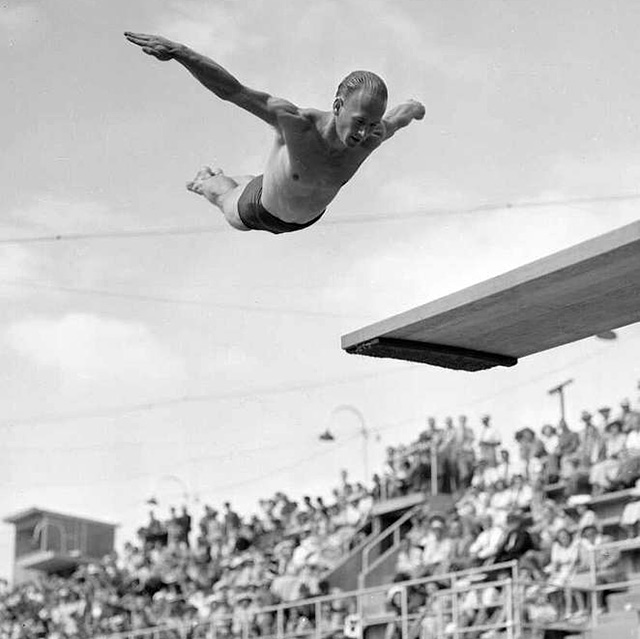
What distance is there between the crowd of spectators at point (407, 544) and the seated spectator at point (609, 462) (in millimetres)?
13

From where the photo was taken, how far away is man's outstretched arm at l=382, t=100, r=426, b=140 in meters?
Result: 7.11

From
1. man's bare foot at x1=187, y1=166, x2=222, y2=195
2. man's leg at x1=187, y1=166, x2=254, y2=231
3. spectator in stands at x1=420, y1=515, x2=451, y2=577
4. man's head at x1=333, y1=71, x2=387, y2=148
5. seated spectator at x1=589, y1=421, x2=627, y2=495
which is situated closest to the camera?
man's head at x1=333, y1=71, x2=387, y2=148

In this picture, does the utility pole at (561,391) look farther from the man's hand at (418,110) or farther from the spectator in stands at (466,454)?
the man's hand at (418,110)

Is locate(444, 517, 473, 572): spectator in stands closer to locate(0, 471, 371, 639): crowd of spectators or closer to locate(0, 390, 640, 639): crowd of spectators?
locate(0, 390, 640, 639): crowd of spectators

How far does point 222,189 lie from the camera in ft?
26.0

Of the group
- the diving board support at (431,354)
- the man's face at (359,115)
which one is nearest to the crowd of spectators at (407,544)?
the diving board support at (431,354)

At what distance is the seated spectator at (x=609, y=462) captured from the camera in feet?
44.2

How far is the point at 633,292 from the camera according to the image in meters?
6.20

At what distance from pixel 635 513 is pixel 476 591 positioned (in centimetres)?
171

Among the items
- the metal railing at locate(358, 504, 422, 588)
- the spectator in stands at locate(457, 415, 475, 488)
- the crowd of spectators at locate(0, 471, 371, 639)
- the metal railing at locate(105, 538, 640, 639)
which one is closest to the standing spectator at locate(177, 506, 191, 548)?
the crowd of spectators at locate(0, 471, 371, 639)

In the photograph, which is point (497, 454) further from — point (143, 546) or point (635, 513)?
point (143, 546)

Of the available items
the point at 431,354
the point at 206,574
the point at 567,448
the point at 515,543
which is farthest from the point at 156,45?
the point at 206,574

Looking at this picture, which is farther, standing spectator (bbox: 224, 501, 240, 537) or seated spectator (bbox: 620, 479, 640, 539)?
standing spectator (bbox: 224, 501, 240, 537)

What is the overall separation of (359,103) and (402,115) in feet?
2.77
